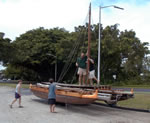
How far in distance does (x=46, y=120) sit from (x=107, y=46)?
87.7ft

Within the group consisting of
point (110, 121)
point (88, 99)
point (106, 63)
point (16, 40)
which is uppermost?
point (16, 40)

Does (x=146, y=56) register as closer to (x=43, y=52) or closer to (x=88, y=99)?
(x=43, y=52)

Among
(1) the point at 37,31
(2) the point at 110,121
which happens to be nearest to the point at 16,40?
(1) the point at 37,31

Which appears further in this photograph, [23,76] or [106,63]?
[23,76]

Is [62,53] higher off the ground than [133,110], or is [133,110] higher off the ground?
[62,53]

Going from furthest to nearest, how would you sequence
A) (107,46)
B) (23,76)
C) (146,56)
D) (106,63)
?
1. (23,76)
2. (146,56)
3. (106,63)
4. (107,46)

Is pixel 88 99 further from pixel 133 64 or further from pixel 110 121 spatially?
pixel 133 64

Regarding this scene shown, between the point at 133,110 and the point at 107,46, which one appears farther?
the point at 107,46

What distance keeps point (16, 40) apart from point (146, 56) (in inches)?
1131

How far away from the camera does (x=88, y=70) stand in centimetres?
1159

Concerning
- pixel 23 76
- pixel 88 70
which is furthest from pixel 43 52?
pixel 88 70

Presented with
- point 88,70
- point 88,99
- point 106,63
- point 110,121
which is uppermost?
point 106,63

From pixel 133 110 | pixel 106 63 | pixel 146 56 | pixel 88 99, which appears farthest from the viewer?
pixel 146 56

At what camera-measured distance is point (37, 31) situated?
49844 mm
